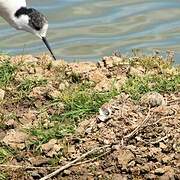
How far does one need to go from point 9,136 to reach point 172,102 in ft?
4.03

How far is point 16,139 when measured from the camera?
17.6ft

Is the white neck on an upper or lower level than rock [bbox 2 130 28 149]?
upper

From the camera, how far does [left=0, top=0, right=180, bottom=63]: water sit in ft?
31.4

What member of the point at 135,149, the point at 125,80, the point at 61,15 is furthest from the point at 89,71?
the point at 61,15

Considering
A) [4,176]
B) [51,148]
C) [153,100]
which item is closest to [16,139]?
[51,148]

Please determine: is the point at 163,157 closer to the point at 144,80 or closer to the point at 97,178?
the point at 97,178

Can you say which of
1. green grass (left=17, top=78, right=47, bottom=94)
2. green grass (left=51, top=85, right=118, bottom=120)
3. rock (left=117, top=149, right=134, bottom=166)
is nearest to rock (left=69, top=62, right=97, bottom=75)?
green grass (left=17, top=78, right=47, bottom=94)

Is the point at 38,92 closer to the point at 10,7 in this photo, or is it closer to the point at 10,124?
the point at 10,124

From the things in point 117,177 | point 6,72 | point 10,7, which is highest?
point 10,7

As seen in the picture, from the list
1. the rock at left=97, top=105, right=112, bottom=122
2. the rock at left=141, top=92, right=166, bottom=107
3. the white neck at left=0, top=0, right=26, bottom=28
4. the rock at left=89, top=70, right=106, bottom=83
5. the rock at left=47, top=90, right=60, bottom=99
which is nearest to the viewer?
the rock at left=97, top=105, right=112, bottom=122

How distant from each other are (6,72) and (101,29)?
3.72 m

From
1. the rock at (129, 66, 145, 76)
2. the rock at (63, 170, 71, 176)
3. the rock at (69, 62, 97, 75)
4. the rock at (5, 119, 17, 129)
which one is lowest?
the rock at (63, 170, 71, 176)

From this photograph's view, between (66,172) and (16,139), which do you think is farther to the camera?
(16,139)

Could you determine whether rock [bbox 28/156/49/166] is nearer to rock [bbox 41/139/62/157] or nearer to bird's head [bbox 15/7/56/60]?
rock [bbox 41/139/62/157]
